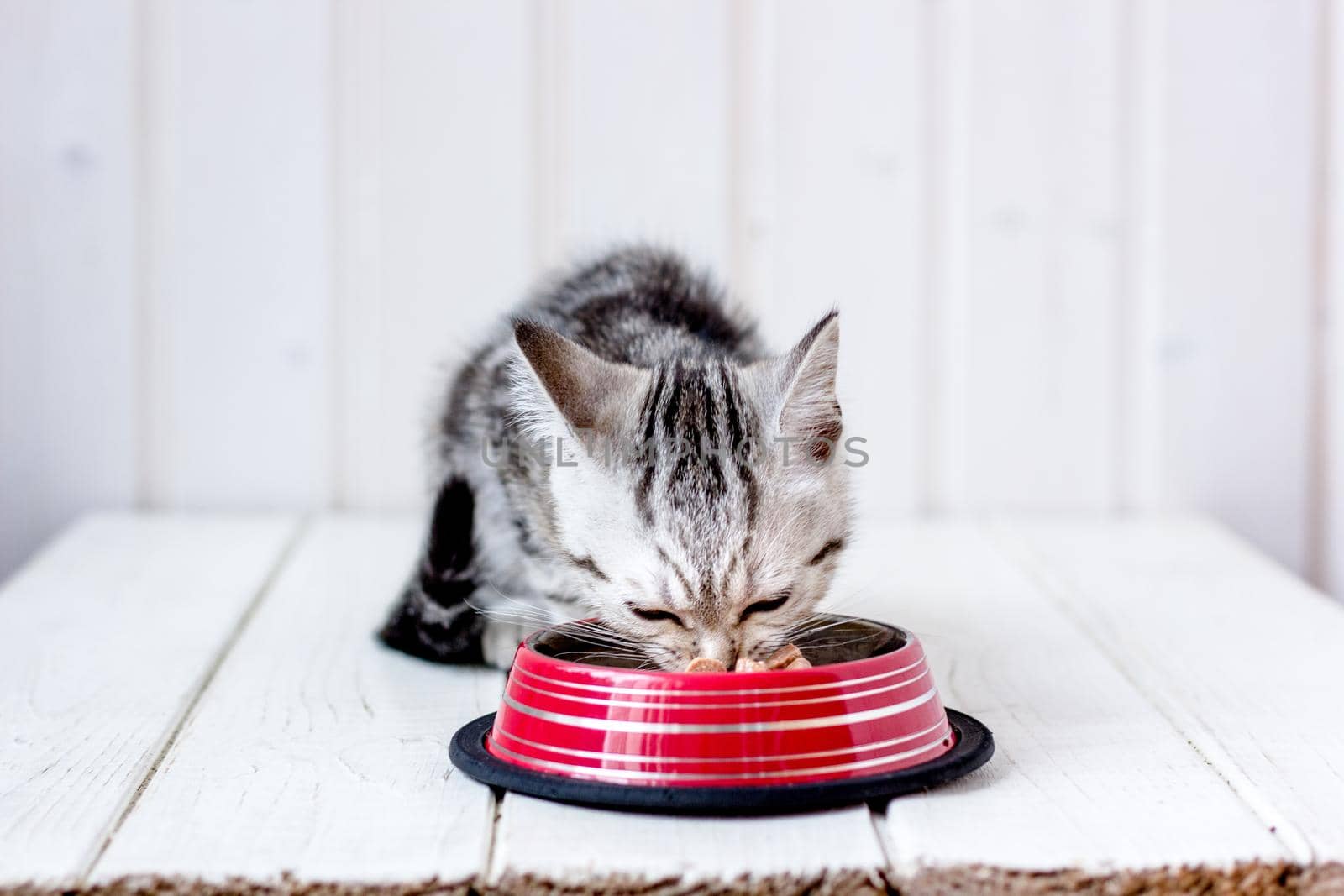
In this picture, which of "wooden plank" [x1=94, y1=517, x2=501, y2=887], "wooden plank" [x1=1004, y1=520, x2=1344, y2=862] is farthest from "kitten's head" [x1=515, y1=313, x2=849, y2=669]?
"wooden plank" [x1=1004, y1=520, x2=1344, y2=862]

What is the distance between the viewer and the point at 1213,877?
1.05 meters

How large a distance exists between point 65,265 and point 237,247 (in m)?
0.34

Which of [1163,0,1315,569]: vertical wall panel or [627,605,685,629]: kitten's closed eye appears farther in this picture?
[1163,0,1315,569]: vertical wall panel

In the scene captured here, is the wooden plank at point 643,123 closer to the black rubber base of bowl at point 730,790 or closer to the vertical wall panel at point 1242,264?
the vertical wall panel at point 1242,264

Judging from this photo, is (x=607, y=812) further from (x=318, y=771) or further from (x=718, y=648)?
(x=318, y=771)

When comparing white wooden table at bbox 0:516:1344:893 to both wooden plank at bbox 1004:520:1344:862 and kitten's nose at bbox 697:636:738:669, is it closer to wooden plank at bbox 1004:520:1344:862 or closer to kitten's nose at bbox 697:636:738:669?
wooden plank at bbox 1004:520:1344:862

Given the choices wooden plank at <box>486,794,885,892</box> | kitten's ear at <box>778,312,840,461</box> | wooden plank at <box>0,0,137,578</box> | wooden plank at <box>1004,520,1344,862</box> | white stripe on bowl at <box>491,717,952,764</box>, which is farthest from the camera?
wooden plank at <box>0,0,137,578</box>

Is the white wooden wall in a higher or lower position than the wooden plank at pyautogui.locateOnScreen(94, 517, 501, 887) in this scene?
higher

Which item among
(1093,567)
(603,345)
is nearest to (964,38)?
(1093,567)

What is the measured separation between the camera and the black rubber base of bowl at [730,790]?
43.8 inches

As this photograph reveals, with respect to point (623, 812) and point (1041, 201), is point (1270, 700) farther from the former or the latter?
point (1041, 201)

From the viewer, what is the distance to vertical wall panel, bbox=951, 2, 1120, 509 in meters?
2.71

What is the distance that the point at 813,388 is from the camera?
55.5 inches

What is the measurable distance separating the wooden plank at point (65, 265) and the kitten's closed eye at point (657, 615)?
1.74 metres
